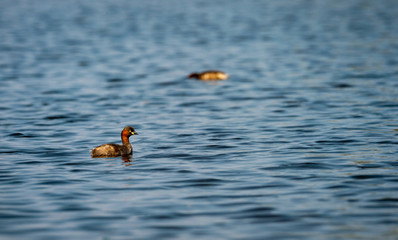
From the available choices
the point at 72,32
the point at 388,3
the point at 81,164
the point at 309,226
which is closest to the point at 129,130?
the point at 81,164

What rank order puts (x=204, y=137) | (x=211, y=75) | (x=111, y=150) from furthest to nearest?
(x=211, y=75) → (x=204, y=137) → (x=111, y=150)

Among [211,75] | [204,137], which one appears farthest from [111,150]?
[211,75]

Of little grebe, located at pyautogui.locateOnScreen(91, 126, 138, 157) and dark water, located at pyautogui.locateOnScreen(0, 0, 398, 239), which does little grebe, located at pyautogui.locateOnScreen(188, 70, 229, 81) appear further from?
little grebe, located at pyautogui.locateOnScreen(91, 126, 138, 157)

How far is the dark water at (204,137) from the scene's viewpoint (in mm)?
11914

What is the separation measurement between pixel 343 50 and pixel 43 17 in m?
38.1

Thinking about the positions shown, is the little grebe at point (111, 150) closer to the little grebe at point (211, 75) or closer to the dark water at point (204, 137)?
the dark water at point (204, 137)

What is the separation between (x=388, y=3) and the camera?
244 ft

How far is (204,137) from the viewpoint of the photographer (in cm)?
1945

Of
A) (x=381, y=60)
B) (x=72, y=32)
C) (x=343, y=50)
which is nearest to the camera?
(x=381, y=60)

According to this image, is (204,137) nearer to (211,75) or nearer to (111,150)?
(111,150)

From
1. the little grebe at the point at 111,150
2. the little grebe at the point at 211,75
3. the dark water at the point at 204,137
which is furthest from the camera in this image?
the little grebe at the point at 211,75

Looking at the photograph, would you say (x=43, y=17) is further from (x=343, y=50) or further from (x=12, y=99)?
(x=12, y=99)

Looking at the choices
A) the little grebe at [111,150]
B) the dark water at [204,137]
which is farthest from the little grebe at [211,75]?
Answer: the little grebe at [111,150]

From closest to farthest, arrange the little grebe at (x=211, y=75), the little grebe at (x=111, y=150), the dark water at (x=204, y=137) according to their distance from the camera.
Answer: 1. the dark water at (x=204, y=137)
2. the little grebe at (x=111, y=150)
3. the little grebe at (x=211, y=75)
